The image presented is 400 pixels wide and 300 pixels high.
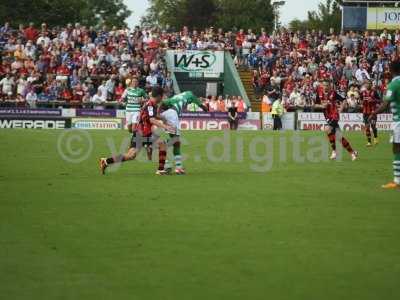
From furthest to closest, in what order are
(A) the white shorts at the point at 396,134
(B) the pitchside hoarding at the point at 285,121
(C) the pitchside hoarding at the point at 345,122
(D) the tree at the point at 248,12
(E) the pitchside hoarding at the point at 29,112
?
1. (D) the tree at the point at 248,12
2. (C) the pitchside hoarding at the point at 345,122
3. (B) the pitchside hoarding at the point at 285,121
4. (E) the pitchside hoarding at the point at 29,112
5. (A) the white shorts at the point at 396,134

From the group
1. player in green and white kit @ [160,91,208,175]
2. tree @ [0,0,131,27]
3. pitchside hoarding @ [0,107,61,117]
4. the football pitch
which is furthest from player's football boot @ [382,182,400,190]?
tree @ [0,0,131,27]

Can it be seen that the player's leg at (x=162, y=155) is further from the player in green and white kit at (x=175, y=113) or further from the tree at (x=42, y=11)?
the tree at (x=42, y=11)

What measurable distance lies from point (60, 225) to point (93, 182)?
18.1 feet

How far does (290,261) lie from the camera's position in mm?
9203

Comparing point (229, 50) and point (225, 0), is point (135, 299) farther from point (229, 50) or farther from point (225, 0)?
point (225, 0)

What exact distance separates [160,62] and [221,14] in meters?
62.4

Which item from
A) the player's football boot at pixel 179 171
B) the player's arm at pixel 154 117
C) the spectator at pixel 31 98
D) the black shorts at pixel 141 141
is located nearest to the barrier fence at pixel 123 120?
the spectator at pixel 31 98

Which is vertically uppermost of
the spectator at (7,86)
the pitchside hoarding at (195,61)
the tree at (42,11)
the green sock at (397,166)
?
the tree at (42,11)

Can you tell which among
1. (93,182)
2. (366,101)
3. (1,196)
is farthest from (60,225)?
(366,101)

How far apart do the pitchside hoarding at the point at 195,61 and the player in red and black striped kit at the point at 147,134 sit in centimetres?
2767

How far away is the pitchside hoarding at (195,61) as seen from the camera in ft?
153

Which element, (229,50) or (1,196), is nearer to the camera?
(1,196)

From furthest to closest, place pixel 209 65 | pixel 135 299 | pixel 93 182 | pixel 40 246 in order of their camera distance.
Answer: pixel 209 65 → pixel 93 182 → pixel 40 246 → pixel 135 299

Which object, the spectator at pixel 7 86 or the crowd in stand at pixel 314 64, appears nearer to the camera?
the spectator at pixel 7 86
